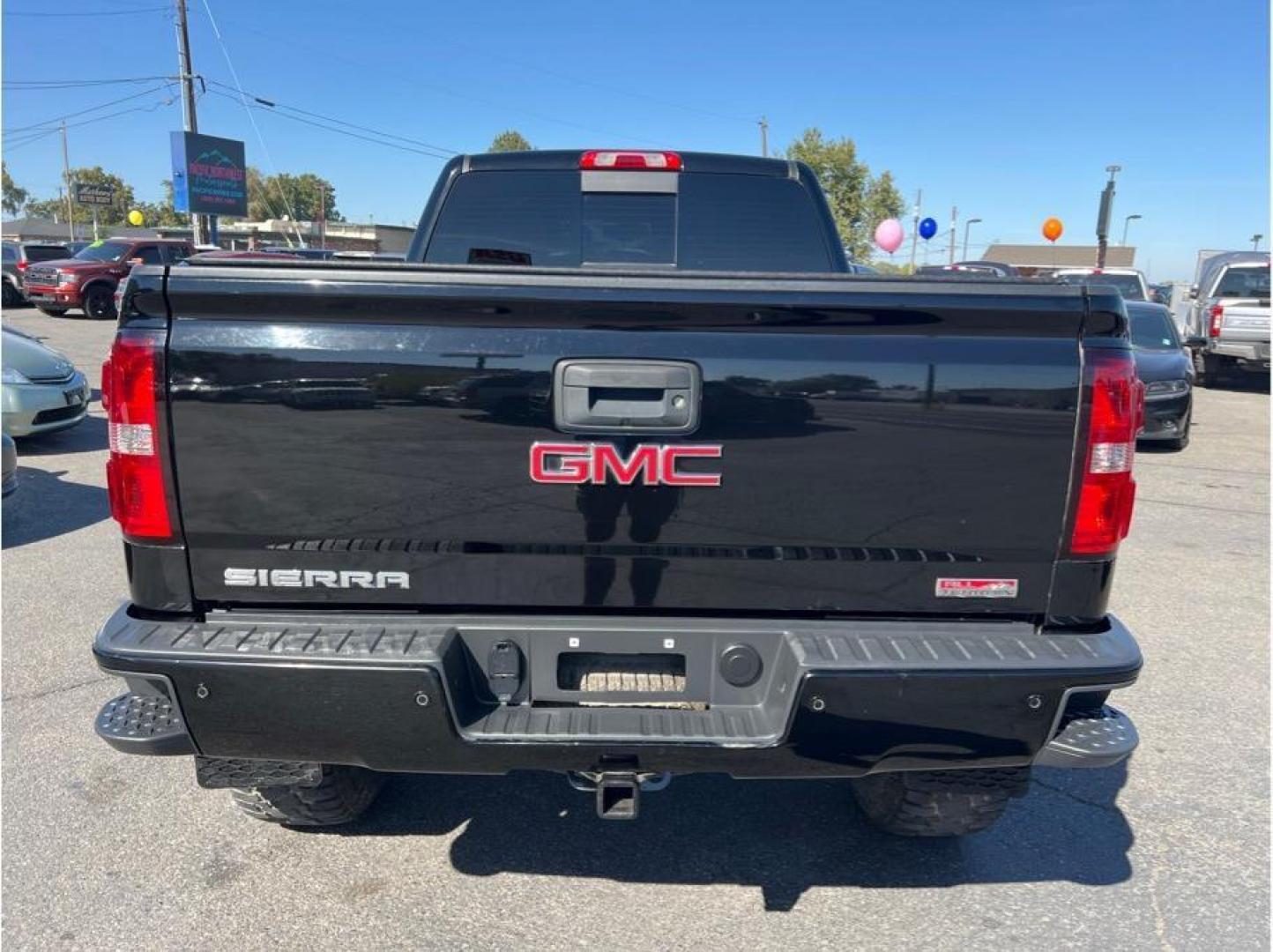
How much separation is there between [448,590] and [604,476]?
509 mm

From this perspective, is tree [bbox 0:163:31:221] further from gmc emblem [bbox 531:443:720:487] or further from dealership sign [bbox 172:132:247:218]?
gmc emblem [bbox 531:443:720:487]

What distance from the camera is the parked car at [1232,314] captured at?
52.6ft

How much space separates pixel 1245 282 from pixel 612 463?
63.0 feet

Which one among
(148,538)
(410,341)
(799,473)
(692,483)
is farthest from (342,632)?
(799,473)

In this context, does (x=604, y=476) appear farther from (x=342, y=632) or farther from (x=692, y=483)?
(x=342, y=632)

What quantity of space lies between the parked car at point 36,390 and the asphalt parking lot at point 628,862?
5.38 m

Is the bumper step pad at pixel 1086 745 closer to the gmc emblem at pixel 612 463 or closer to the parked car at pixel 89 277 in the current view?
the gmc emblem at pixel 612 463

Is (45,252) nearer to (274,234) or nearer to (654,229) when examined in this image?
(274,234)

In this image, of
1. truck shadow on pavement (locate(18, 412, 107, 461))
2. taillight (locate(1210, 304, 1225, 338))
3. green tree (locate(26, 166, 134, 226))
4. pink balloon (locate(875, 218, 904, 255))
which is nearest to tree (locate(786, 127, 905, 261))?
pink balloon (locate(875, 218, 904, 255))

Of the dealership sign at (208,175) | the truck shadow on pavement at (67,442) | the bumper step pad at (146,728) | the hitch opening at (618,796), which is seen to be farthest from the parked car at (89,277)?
the hitch opening at (618,796)

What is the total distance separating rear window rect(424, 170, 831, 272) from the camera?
4.04 metres

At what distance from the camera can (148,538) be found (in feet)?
7.67

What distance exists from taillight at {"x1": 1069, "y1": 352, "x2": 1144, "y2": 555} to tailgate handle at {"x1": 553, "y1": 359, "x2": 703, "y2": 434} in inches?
38.2

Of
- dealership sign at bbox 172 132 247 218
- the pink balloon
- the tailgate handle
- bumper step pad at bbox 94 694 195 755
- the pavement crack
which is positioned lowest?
the pavement crack
